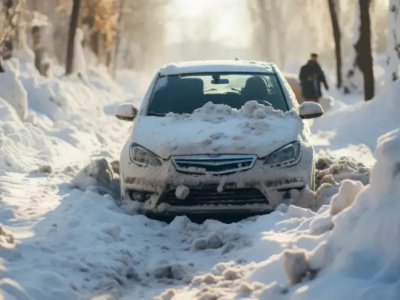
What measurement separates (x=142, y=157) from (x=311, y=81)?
14.9 meters

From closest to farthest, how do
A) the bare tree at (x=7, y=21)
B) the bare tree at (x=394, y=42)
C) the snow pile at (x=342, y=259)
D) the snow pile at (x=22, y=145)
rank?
the snow pile at (x=342, y=259) → the snow pile at (x=22, y=145) → the bare tree at (x=394, y=42) → the bare tree at (x=7, y=21)

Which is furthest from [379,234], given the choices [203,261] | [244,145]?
[244,145]

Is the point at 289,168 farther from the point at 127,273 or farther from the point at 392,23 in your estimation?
the point at 392,23

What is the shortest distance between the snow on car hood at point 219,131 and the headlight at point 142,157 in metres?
0.05

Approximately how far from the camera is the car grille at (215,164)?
7.81m

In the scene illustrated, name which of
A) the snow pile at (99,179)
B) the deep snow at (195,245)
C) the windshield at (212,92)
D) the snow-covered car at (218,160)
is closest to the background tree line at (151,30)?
the windshield at (212,92)

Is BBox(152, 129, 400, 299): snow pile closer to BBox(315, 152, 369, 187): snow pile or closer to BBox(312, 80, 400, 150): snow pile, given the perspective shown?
BBox(315, 152, 369, 187): snow pile

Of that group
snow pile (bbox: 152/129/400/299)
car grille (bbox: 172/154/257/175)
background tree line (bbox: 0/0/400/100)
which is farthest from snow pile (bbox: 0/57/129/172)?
snow pile (bbox: 152/129/400/299)

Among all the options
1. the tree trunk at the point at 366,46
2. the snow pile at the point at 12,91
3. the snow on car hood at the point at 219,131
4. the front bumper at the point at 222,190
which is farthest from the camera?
the tree trunk at the point at 366,46

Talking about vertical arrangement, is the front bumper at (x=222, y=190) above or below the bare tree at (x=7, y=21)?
above

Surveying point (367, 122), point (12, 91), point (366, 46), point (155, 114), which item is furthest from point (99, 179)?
point (366, 46)

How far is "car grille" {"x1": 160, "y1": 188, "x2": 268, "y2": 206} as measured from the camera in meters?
7.83

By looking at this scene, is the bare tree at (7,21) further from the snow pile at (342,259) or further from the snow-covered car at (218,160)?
the snow pile at (342,259)

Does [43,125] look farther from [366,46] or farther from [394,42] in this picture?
[366,46]
